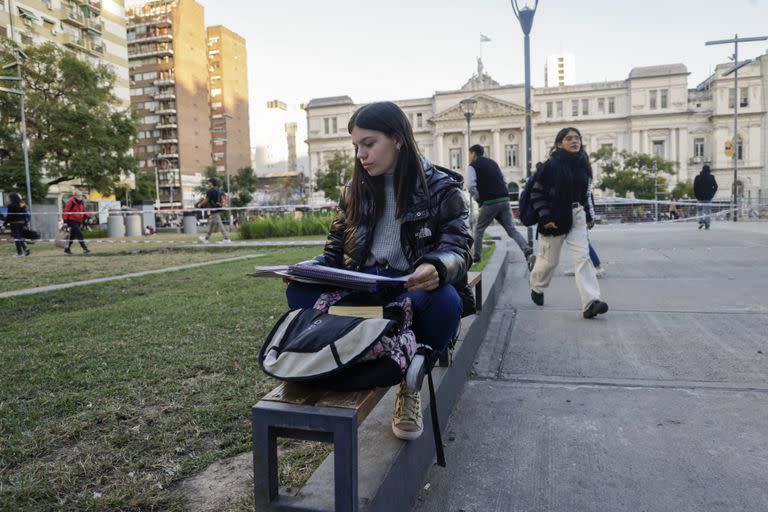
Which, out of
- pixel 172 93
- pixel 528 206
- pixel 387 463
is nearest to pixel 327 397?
pixel 387 463

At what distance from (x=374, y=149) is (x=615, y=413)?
5.77 ft

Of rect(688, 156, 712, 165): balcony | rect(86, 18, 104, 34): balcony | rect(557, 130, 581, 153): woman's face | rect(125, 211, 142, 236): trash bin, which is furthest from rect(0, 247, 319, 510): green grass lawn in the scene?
rect(688, 156, 712, 165): balcony

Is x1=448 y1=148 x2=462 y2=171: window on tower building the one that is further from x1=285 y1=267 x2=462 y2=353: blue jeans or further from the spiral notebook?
the spiral notebook

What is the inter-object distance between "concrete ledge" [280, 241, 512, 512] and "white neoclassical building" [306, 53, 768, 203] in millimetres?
71553

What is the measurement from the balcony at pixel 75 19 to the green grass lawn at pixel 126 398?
170ft

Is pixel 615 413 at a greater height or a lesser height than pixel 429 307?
lesser

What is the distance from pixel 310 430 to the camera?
1.52 meters

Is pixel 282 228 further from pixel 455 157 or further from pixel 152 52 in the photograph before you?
pixel 152 52

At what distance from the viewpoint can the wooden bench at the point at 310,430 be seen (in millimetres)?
1481

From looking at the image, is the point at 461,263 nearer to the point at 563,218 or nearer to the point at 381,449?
the point at 381,449

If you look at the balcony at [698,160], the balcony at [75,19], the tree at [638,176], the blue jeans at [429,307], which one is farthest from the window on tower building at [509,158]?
the blue jeans at [429,307]

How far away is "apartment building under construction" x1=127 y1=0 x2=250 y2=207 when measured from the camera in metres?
81.3

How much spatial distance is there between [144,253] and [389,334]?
1356 centimetres

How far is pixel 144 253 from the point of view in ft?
46.2
